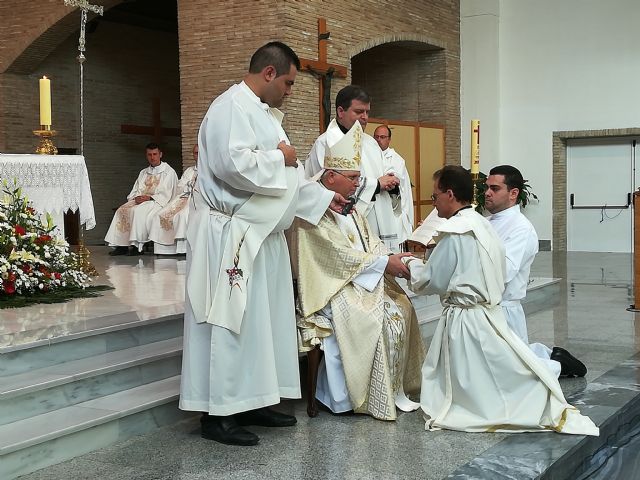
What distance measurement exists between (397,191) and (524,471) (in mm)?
2794

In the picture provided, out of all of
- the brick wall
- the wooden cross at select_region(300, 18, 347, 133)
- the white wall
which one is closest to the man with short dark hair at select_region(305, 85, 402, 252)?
the brick wall

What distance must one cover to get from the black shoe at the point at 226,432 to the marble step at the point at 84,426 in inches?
13.2

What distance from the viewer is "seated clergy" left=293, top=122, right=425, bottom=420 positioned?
4.50 metres

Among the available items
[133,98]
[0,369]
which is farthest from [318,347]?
[133,98]

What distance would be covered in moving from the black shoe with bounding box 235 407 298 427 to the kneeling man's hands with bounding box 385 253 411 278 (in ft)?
3.06

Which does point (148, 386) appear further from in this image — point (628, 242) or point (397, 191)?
point (628, 242)

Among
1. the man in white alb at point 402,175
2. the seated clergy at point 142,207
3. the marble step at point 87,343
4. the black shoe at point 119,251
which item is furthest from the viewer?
the black shoe at point 119,251

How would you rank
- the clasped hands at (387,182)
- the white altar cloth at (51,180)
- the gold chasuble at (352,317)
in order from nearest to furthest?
the gold chasuble at (352,317), the clasped hands at (387,182), the white altar cloth at (51,180)

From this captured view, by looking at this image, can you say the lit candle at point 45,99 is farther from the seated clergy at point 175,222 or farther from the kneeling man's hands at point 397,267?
the kneeling man's hands at point 397,267

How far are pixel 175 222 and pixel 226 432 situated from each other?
6.33 meters

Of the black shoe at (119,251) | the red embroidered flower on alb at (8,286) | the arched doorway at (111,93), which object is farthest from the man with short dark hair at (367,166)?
the arched doorway at (111,93)

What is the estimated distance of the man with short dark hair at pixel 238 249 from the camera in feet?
13.0

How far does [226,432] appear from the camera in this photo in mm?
4043

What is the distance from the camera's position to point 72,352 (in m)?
4.65
